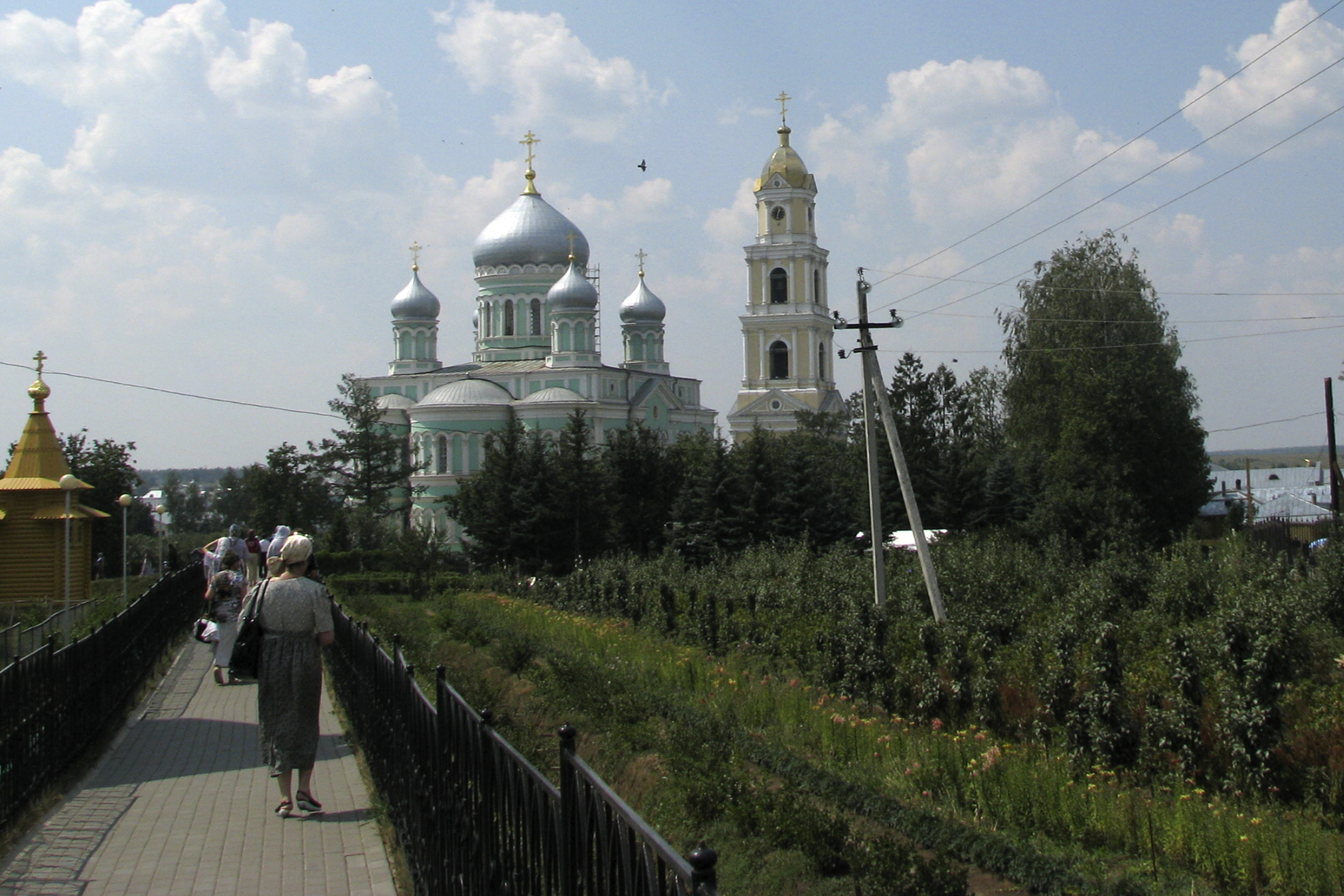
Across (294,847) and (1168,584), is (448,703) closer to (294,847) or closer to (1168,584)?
(294,847)

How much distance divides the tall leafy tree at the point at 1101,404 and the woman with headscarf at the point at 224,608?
22043mm

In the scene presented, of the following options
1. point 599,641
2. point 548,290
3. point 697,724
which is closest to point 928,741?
point 697,724

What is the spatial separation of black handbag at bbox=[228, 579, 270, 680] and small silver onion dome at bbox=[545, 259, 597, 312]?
45986 millimetres

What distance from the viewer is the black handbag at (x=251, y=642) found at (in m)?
6.51

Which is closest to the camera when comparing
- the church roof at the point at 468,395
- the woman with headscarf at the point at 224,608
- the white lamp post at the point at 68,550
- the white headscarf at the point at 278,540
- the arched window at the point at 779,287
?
the white headscarf at the point at 278,540

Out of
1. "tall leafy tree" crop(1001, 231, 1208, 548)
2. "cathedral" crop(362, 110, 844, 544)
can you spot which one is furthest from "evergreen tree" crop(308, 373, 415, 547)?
"tall leafy tree" crop(1001, 231, 1208, 548)

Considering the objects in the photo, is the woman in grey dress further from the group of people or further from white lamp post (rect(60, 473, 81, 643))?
white lamp post (rect(60, 473, 81, 643))

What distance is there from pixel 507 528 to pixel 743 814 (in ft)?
91.7

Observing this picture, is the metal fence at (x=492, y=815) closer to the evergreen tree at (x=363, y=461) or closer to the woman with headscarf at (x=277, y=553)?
the woman with headscarf at (x=277, y=553)

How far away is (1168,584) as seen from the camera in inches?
585

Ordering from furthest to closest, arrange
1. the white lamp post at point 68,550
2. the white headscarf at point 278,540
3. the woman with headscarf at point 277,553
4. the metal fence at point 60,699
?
the white lamp post at point 68,550 → the white headscarf at point 278,540 → the woman with headscarf at point 277,553 → the metal fence at point 60,699

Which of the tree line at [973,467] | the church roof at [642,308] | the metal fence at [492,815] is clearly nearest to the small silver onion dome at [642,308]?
the church roof at [642,308]

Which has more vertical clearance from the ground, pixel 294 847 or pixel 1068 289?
pixel 1068 289

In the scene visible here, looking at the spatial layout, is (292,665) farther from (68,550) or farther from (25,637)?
(68,550)
